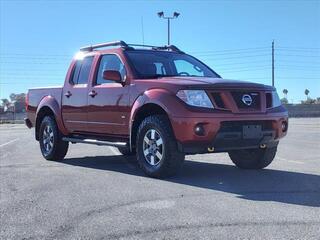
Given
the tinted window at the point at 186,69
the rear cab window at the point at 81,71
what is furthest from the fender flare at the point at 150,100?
the rear cab window at the point at 81,71

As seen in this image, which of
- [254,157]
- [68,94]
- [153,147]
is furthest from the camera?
[68,94]

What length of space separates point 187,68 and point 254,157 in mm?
1906

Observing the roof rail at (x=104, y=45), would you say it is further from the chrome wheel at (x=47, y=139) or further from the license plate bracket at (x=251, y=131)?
the license plate bracket at (x=251, y=131)

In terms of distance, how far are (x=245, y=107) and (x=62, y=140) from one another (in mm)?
4131

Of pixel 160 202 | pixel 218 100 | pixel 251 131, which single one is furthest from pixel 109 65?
pixel 160 202

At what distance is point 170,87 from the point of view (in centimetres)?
751

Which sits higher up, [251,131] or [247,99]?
[247,99]

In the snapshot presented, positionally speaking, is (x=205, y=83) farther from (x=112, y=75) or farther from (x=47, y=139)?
(x=47, y=139)

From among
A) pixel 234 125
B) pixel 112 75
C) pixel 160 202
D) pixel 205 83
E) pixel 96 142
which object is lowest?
pixel 160 202

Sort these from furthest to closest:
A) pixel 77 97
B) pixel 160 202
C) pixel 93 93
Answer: pixel 77 97, pixel 93 93, pixel 160 202

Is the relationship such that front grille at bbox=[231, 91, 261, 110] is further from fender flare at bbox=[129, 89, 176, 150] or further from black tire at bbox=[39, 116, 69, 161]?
black tire at bbox=[39, 116, 69, 161]

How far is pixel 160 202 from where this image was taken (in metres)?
6.14

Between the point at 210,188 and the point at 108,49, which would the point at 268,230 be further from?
the point at 108,49

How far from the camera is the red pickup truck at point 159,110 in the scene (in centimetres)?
738
